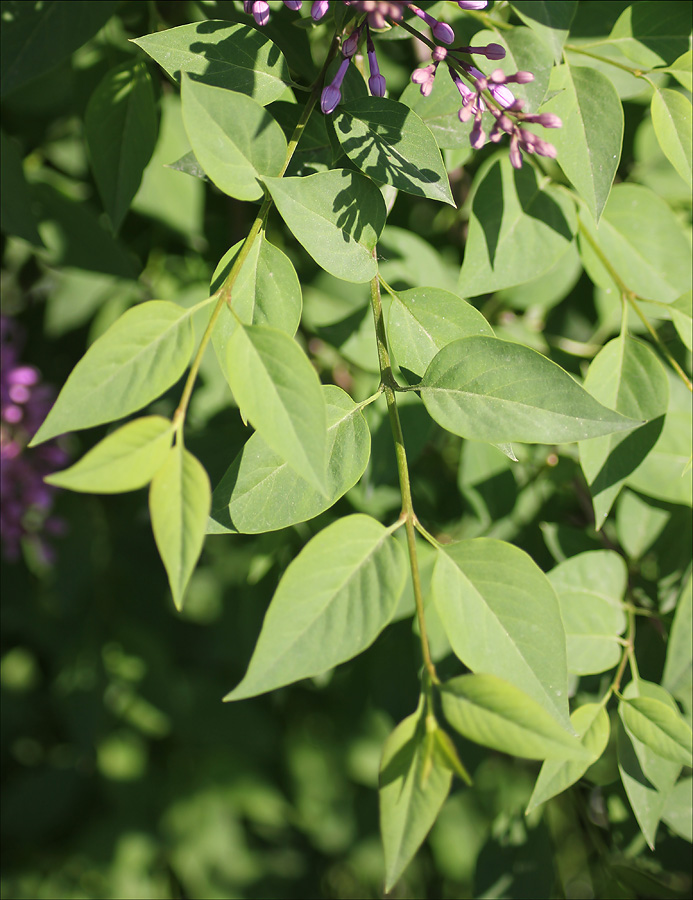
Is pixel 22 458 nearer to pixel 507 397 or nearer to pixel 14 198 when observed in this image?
pixel 14 198

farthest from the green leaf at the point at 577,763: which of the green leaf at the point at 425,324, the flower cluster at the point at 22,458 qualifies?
the flower cluster at the point at 22,458

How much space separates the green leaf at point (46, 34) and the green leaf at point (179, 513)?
21.9 inches

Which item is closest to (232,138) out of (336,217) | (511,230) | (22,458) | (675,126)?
(336,217)

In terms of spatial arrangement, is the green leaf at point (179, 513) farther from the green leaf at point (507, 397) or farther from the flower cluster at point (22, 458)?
the flower cluster at point (22, 458)

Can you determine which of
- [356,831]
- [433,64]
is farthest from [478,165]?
[356,831]

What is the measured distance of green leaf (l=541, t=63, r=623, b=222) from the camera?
63 cm

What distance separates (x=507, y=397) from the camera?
515 mm

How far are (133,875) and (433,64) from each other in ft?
6.05

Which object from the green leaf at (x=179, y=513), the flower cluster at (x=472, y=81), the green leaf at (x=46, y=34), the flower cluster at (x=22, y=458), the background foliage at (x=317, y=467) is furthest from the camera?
the flower cluster at (x=22, y=458)

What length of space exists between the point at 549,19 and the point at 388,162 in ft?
0.79

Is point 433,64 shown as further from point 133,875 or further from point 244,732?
point 133,875

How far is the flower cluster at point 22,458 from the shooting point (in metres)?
1.42

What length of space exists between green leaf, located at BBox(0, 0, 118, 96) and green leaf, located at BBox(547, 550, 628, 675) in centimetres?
81

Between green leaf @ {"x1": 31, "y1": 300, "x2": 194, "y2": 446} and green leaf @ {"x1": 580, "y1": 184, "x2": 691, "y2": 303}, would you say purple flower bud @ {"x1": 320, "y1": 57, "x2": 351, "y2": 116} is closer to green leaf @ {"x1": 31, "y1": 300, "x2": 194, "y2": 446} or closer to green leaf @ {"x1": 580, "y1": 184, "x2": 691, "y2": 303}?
green leaf @ {"x1": 31, "y1": 300, "x2": 194, "y2": 446}
